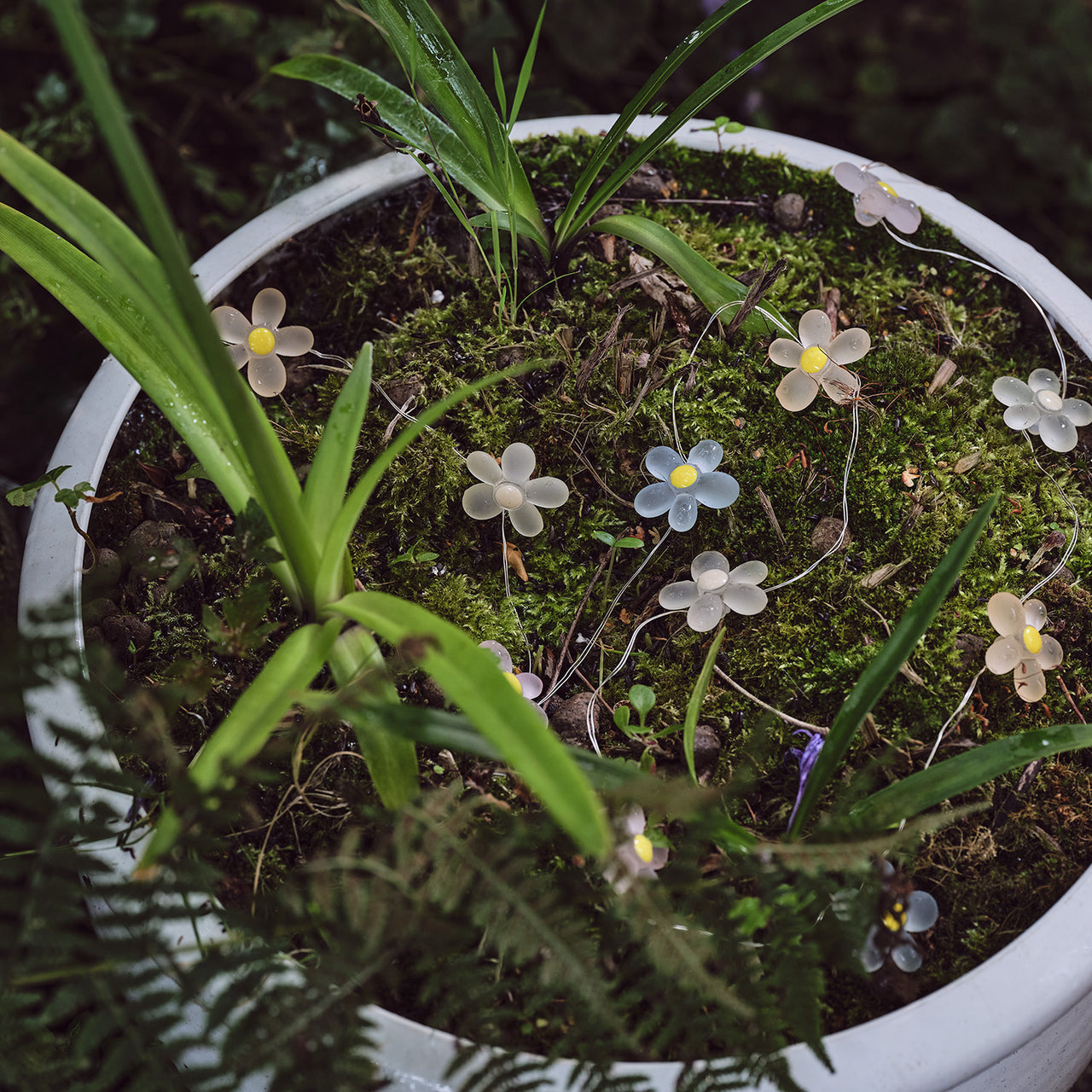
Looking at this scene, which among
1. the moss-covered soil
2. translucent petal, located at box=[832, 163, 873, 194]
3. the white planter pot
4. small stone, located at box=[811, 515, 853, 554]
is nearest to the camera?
the white planter pot

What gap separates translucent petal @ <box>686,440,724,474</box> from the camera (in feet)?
2.68

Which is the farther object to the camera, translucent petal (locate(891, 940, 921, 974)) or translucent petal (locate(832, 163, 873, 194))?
translucent petal (locate(832, 163, 873, 194))

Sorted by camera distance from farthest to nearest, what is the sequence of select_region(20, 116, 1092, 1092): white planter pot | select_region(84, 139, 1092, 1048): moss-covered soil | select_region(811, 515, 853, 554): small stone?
select_region(811, 515, 853, 554): small stone < select_region(84, 139, 1092, 1048): moss-covered soil < select_region(20, 116, 1092, 1092): white planter pot

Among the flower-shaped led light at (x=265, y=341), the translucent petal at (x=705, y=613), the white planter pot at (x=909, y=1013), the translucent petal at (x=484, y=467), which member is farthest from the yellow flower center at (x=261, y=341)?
the translucent petal at (x=705, y=613)

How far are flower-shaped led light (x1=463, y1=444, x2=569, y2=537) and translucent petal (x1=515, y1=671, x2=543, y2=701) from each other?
139 mm

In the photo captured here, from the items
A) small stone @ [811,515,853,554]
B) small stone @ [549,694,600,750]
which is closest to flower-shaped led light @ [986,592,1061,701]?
small stone @ [811,515,853,554]

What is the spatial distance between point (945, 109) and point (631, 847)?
4.88ft

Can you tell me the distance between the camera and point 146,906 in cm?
50

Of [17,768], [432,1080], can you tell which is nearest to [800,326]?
[432,1080]

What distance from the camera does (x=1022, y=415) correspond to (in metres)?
0.87

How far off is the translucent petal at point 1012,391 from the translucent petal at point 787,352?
0.20 meters

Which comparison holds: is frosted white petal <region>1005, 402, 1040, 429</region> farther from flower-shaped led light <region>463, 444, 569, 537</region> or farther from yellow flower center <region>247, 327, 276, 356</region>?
yellow flower center <region>247, 327, 276, 356</region>

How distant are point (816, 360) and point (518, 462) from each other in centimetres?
30

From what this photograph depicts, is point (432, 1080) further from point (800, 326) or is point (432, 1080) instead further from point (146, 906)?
point (800, 326)
